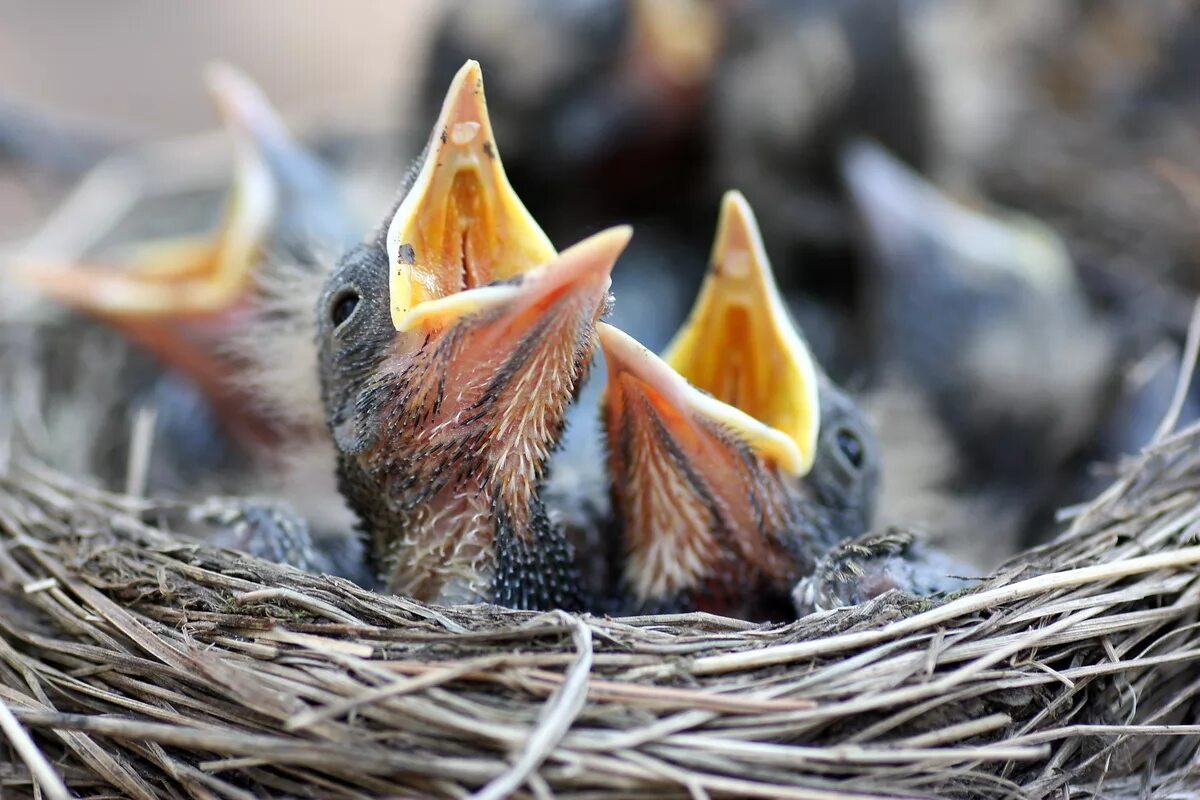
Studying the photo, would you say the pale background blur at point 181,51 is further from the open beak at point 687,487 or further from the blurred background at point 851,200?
the open beak at point 687,487

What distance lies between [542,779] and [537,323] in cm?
26

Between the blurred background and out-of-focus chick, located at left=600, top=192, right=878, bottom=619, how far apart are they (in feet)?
0.50

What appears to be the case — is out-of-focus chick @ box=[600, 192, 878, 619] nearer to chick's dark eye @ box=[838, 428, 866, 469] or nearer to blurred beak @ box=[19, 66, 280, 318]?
chick's dark eye @ box=[838, 428, 866, 469]

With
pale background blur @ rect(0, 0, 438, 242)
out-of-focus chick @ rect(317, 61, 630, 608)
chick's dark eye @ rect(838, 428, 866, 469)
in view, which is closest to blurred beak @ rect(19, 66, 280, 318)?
out-of-focus chick @ rect(317, 61, 630, 608)

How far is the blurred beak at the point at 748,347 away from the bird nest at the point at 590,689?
0.17 metres

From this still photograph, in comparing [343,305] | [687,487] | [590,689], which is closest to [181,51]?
[343,305]

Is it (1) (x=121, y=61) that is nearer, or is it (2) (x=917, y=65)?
(2) (x=917, y=65)

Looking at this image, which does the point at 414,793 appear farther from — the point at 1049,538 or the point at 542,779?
the point at 1049,538

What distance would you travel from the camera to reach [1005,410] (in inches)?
52.6

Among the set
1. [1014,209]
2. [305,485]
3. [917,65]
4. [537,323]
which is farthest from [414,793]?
[1014,209]

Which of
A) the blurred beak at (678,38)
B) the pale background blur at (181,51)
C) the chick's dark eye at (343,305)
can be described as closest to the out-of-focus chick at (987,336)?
the blurred beak at (678,38)

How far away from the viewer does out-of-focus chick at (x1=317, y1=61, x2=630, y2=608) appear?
69 cm

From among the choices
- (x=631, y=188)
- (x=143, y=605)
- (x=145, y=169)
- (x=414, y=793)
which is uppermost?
Answer: (x=145, y=169)

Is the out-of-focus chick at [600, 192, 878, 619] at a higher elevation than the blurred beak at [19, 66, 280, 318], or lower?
lower
